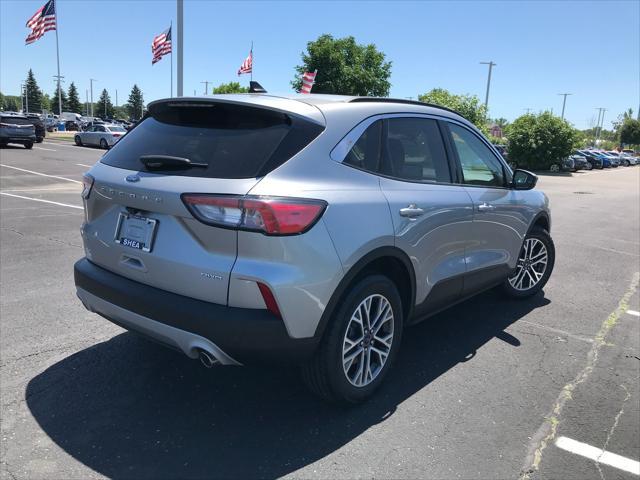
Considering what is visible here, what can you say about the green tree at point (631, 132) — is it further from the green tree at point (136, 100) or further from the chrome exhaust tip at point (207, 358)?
the chrome exhaust tip at point (207, 358)

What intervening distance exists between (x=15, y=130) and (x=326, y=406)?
27402mm

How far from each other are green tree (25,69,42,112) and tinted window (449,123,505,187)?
12655 centimetres

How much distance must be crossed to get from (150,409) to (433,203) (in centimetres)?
222

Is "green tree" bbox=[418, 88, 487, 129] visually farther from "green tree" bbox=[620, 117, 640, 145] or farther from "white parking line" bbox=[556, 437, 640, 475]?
"green tree" bbox=[620, 117, 640, 145]

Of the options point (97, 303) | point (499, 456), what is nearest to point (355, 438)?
point (499, 456)

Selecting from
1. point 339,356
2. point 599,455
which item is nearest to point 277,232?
point 339,356

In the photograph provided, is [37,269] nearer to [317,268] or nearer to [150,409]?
[150,409]

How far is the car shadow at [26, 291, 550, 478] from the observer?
2.69m

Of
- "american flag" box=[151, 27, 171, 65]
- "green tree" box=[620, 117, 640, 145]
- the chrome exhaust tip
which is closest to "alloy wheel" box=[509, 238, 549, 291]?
the chrome exhaust tip

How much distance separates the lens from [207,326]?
261cm

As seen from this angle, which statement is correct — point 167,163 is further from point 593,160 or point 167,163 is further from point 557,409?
point 593,160

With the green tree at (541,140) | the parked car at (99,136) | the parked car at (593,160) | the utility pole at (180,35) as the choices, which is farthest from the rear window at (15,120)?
the parked car at (593,160)

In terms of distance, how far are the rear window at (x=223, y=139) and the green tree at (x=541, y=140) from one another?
38574mm

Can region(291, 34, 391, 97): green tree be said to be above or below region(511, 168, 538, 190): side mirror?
above
